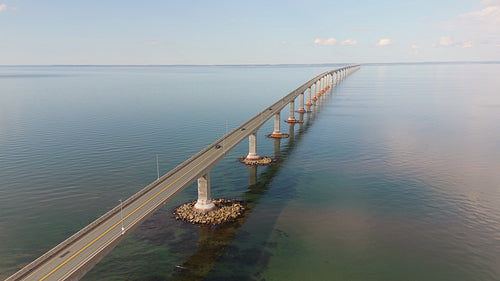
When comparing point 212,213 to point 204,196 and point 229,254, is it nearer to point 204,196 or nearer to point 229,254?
point 204,196

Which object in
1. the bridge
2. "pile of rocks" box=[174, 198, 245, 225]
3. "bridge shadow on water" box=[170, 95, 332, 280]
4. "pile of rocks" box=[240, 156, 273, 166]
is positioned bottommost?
"bridge shadow on water" box=[170, 95, 332, 280]

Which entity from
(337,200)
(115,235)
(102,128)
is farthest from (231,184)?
(102,128)

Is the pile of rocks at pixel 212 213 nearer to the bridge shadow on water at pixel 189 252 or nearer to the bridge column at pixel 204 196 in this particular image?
the bridge column at pixel 204 196

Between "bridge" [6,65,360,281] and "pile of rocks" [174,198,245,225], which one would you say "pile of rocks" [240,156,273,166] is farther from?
"pile of rocks" [174,198,245,225]

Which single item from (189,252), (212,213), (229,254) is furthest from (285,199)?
(189,252)

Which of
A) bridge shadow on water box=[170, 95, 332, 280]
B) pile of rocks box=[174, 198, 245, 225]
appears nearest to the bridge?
pile of rocks box=[174, 198, 245, 225]

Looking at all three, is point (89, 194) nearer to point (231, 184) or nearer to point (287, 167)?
point (231, 184)

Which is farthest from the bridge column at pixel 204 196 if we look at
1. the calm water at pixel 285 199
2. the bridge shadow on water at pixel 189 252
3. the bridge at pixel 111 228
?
the calm water at pixel 285 199
